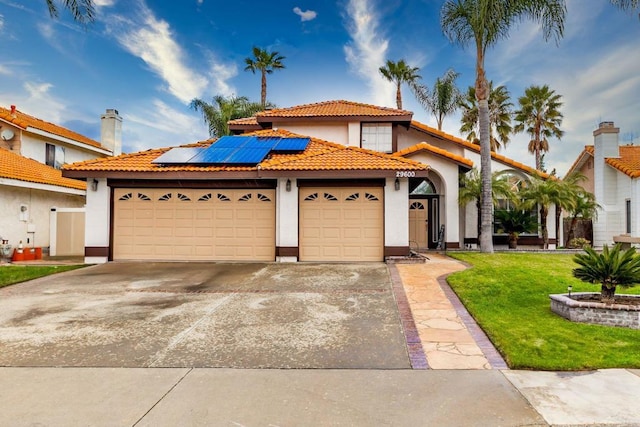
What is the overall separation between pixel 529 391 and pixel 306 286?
5.71 m

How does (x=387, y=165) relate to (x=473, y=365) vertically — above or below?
above

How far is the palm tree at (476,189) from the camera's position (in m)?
15.9

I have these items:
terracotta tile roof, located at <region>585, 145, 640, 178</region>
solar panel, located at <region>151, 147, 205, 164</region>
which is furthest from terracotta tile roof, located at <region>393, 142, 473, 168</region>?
terracotta tile roof, located at <region>585, 145, 640, 178</region>

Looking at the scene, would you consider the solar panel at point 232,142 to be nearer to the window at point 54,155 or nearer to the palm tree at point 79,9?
the palm tree at point 79,9

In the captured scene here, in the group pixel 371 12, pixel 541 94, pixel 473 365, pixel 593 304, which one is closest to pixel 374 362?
pixel 473 365

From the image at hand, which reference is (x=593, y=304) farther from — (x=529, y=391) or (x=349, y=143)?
(x=349, y=143)

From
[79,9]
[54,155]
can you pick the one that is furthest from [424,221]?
[54,155]

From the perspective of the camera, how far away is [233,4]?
1981cm

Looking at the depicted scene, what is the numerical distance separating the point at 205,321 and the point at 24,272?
28.3 feet

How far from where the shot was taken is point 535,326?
231 inches

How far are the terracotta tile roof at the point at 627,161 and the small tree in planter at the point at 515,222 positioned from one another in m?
6.09

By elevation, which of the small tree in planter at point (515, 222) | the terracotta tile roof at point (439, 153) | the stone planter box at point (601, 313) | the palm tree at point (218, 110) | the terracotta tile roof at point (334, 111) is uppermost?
the palm tree at point (218, 110)

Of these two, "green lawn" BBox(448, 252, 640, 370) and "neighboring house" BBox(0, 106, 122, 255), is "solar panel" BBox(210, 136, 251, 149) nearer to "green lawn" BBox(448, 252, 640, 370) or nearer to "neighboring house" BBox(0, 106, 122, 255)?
"neighboring house" BBox(0, 106, 122, 255)

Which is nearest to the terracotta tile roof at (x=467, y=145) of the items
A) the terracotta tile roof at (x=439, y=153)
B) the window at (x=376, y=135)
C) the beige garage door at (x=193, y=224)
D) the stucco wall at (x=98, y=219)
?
the window at (x=376, y=135)
